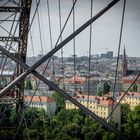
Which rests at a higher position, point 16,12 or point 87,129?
point 16,12

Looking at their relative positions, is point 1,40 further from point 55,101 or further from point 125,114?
point 55,101

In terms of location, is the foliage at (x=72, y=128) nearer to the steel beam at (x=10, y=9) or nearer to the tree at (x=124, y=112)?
the tree at (x=124, y=112)

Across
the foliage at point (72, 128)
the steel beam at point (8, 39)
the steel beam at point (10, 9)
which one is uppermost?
the steel beam at point (10, 9)

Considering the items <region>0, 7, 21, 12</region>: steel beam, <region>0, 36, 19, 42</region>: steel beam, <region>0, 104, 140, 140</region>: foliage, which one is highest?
<region>0, 7, 21, 12</region>: steel beam

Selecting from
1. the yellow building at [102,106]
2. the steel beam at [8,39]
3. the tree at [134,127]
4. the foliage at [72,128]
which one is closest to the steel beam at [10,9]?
the steel beam at [8,39]

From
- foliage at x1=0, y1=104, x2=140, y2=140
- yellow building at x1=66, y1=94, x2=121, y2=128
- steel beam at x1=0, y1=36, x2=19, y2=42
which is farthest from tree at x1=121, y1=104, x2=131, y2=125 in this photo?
steel beam at x1=0, y1=36, x2=19, y2=42

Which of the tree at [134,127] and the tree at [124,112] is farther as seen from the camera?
the tree at [124,112]

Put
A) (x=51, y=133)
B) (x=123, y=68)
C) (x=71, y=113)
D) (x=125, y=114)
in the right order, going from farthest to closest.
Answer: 1. (x=123, y=68)
2. (x=125, y=114)
3. (x=71, y=113)
4. (x=51, y=133)

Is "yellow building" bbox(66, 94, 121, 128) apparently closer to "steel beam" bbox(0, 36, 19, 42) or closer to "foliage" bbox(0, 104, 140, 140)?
"foliage" bbox(0, 104, 140, 140)

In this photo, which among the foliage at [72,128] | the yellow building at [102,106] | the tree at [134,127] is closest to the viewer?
the foliage at [72,128]

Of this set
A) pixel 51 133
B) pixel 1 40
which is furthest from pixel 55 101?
pixel 1 40

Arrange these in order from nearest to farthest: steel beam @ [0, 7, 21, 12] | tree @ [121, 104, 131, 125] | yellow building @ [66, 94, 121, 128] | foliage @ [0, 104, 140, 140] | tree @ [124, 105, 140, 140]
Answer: steel beam @ [0, 7, 21, 12] → foliage @ [0, 104, 140, 140] → tree @ [124, 105, 140, 140] → tree @ [121, 104, 131, 125] → yellow building @ [66, 94, 121, 128]
